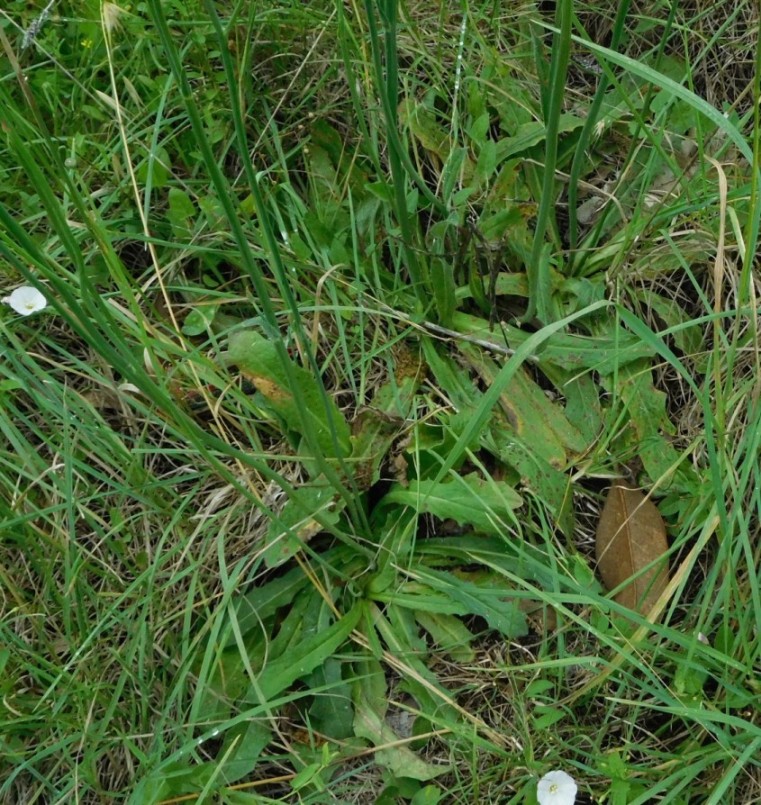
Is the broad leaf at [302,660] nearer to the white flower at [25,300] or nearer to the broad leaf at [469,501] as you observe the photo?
the broad leaf at [469,501]

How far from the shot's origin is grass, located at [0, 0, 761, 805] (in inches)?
55.1

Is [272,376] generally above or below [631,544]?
above

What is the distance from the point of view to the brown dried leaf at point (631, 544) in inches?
59.4

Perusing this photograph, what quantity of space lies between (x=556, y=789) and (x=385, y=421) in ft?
2.29

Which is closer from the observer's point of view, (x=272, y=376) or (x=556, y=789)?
(x=556, y=789)

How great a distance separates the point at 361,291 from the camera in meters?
1.69

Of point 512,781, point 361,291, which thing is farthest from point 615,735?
point 361,291

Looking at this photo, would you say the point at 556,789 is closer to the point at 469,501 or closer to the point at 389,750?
the point at 389,750

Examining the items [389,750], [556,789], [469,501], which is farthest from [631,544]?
[389,750]

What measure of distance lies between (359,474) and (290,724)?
46 centimetres

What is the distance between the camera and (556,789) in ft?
4.41

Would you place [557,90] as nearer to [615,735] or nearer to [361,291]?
[361,291]

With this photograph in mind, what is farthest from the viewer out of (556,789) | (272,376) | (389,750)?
(272,376)

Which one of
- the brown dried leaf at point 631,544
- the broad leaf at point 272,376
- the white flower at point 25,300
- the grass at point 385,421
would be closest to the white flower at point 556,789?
the grass at point 385,421
